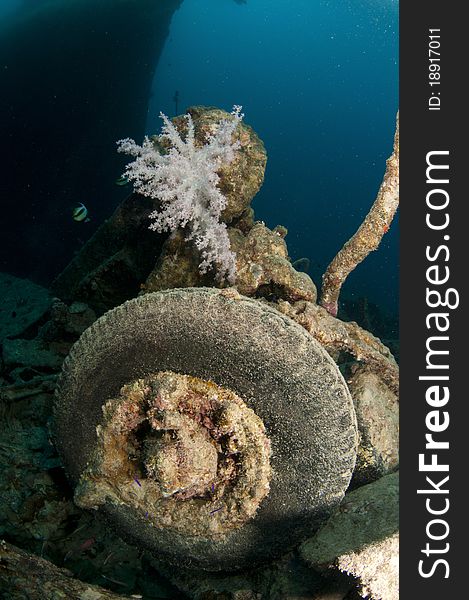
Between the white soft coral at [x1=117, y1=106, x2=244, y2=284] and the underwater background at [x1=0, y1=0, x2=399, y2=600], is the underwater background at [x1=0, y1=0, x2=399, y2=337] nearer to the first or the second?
the underwater background at [x1=0, y1=0, x2=399, y2=600]

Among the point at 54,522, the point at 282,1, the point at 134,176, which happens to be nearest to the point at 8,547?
the point at 54,522

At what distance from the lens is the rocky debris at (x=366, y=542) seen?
208 centimetres

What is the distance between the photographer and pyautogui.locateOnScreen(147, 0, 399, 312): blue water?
3474 inches

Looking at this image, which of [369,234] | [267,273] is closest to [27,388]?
[267,273]

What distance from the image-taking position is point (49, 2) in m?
12.7

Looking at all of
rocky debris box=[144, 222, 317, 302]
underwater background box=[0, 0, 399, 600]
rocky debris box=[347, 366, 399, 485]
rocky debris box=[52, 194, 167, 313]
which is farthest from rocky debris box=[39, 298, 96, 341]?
rocky debris box=[347, 366, 399, 485]

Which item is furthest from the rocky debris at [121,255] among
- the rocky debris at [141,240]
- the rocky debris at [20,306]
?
the rocky debris at [20,306]

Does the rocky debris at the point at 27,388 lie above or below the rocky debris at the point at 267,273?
below

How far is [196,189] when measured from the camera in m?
3.42

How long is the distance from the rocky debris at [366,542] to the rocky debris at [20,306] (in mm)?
4674

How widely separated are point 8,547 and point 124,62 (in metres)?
14.6

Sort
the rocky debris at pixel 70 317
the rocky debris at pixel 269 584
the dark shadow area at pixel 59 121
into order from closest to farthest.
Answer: the rocky debris at pixel 269 584 < the rocky debris at pixel 70 317 < the dark shadow area at pixel 59 121

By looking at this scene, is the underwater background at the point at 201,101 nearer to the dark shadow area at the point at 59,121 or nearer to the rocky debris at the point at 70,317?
the dark shadow area at the point at 59,121

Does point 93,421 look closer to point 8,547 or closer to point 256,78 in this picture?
point 8,547
